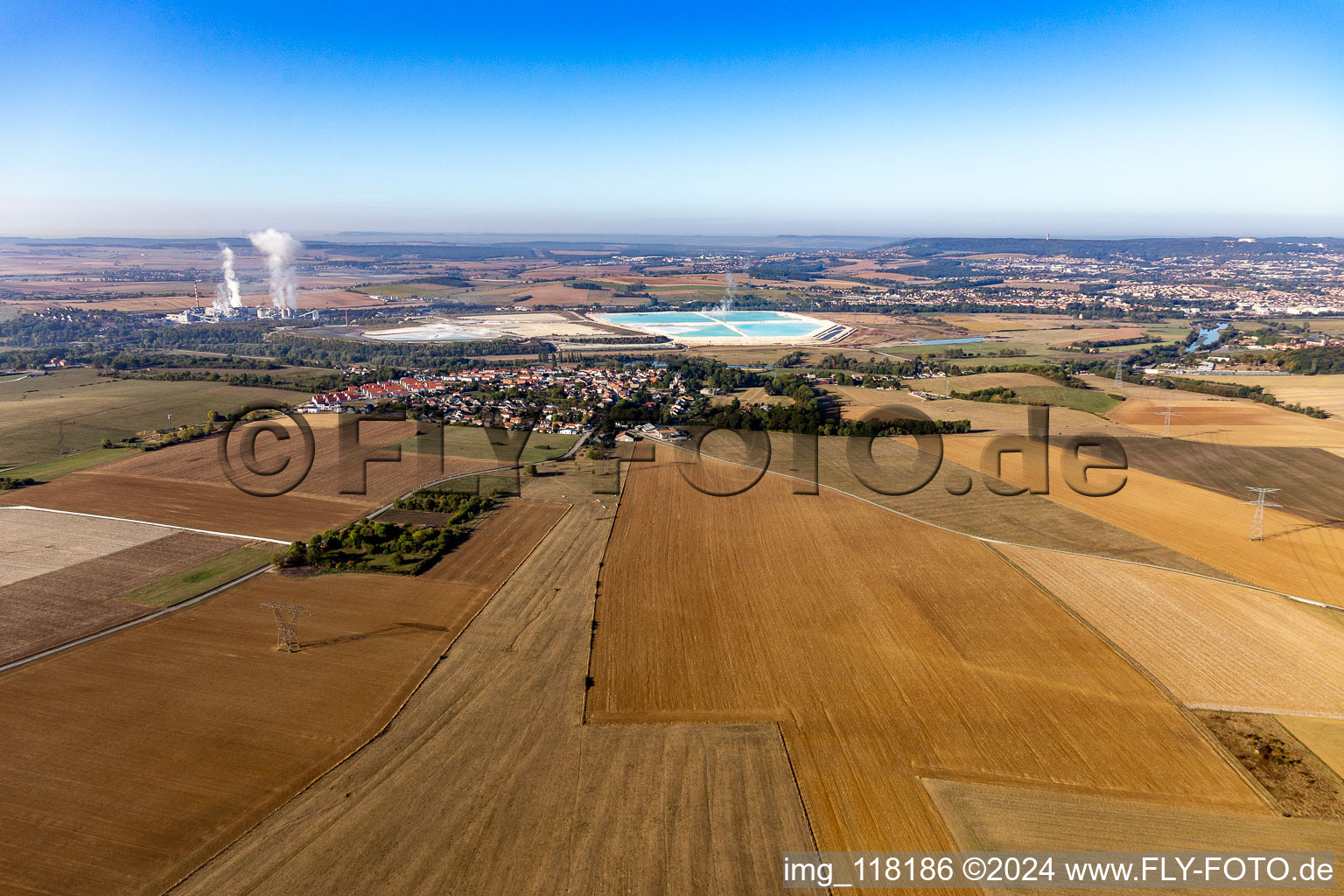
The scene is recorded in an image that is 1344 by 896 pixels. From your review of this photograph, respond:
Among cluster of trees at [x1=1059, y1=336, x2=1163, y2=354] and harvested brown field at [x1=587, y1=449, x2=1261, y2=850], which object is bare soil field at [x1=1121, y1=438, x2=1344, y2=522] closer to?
harvested brown field at [x1=587, y1=449, x2=1261, y2=850]

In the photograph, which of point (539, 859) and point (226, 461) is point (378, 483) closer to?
point (226, 461)

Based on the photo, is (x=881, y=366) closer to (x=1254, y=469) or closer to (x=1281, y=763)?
(x=1254, y=469)

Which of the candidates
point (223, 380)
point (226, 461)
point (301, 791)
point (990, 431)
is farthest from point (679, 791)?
point (223, 380)

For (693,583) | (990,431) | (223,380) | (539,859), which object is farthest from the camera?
(223,380)

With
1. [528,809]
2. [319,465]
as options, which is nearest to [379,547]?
[319,465]

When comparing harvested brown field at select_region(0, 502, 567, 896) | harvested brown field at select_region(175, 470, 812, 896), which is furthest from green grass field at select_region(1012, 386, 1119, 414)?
harvested brown field at select_region(0, 502, 567, 896)

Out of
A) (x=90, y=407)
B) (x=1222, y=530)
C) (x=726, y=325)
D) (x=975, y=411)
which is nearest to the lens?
(x=1222, y=530)
